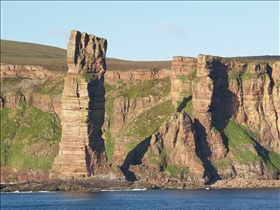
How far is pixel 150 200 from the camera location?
164 m

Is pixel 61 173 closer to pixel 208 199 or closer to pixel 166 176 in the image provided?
pixel 166 176

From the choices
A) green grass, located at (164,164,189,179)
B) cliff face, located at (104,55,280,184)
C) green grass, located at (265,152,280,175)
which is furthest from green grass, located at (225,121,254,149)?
green grass, located at (164,164,189,179)

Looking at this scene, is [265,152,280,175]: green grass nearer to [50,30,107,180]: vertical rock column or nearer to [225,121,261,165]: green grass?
[225,121,261,165]: green grass

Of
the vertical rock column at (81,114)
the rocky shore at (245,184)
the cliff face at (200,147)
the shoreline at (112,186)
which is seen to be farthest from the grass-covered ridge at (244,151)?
the vertical rock column at (81,114)

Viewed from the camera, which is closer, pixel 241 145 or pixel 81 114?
pixel 81 114

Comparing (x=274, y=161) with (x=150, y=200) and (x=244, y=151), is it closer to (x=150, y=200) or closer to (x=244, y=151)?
(x=244, y=151)

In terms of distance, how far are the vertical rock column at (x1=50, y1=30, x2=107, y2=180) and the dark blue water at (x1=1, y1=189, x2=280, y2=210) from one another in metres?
6.14

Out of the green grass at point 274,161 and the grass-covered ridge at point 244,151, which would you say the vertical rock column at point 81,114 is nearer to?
the grass-covered ridge at point 244,151

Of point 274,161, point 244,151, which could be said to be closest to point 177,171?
point 244,151

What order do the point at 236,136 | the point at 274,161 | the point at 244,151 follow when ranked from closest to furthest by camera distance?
the point at 244,151, the point at 236,136, the point at 274,161

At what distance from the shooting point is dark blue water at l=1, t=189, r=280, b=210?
155125 mm

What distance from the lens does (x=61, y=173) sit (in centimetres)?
18362

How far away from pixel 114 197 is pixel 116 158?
95.2 feet

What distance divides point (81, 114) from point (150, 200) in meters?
24.4
